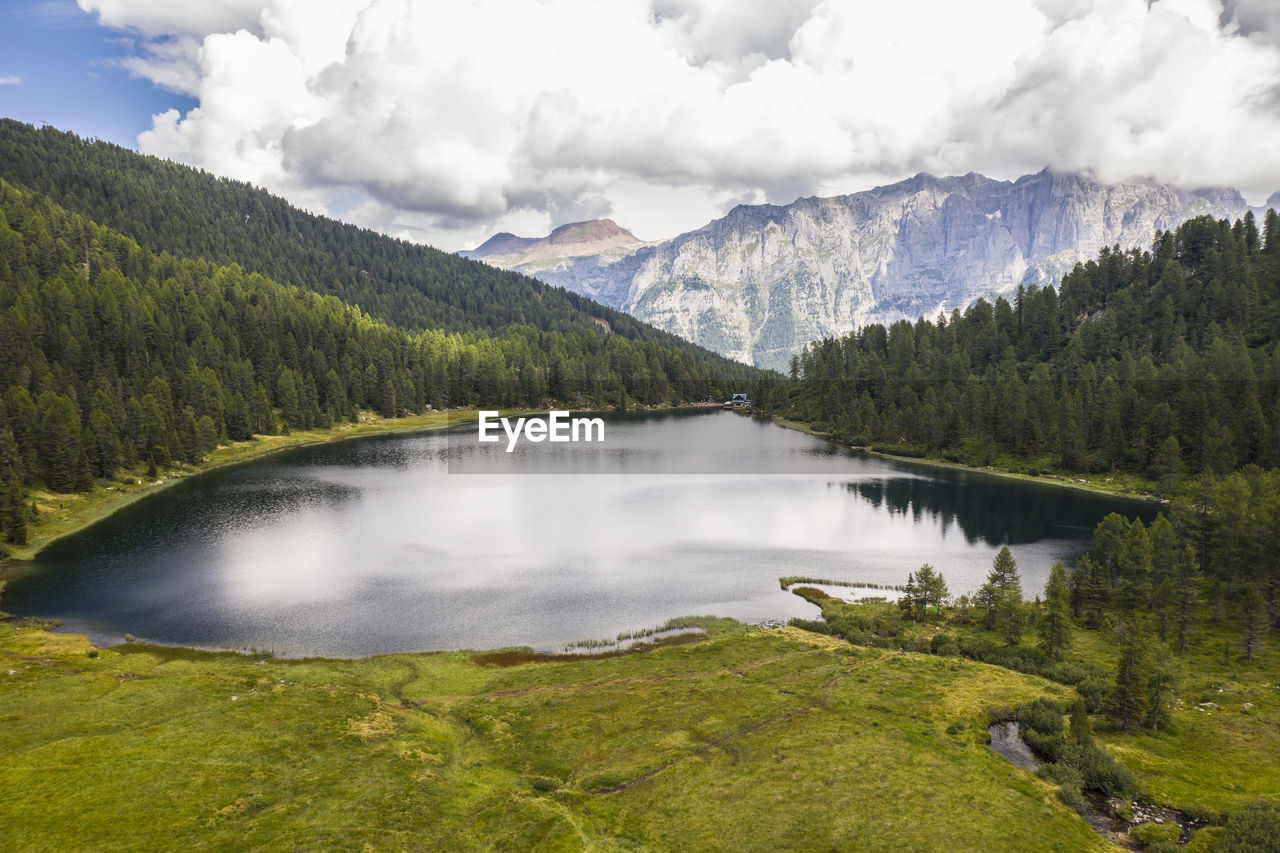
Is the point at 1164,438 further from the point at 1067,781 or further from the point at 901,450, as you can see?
the point at 1067,781

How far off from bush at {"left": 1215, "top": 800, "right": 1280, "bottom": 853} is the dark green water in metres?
41.1

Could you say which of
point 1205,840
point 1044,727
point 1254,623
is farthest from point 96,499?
point 1254,623

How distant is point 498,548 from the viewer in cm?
9219

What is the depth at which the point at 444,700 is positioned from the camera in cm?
4738

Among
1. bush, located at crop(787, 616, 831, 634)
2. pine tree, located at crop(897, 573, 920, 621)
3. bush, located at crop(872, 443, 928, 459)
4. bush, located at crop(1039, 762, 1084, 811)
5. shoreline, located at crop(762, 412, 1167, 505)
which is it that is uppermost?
bush, located at crop(872, 443, 928, 459)

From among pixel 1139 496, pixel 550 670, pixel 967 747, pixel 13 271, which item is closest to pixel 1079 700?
pixel 967 747

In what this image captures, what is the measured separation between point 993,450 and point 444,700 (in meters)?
157

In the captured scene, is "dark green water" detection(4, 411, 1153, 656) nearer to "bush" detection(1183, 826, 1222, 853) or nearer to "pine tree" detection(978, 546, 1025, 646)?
"pine tree" detection(978, 546, 1025, 646)

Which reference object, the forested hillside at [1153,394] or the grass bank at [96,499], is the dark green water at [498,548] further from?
the forested hillside at [1153,394]

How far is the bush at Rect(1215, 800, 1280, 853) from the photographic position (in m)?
28.5

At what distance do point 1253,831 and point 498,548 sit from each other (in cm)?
7999

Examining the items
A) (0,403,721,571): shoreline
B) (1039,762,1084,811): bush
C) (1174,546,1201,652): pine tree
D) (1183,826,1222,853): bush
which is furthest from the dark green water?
(1183,826,1222,853): bush

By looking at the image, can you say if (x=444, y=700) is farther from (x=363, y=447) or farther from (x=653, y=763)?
(x=363, y=447)

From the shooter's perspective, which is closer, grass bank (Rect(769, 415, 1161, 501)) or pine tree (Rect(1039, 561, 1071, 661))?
pine tree (Rect(1039, 561, 1071, 661))
